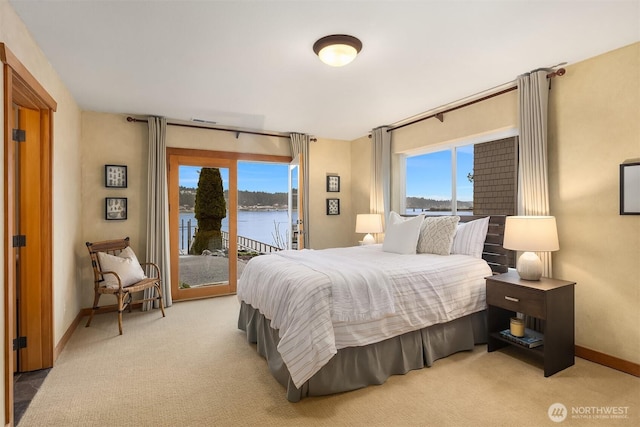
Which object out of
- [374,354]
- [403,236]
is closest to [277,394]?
[374,354]

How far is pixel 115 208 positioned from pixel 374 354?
3.74m

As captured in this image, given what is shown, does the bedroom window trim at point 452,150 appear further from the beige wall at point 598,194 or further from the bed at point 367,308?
the bed at point 367,308

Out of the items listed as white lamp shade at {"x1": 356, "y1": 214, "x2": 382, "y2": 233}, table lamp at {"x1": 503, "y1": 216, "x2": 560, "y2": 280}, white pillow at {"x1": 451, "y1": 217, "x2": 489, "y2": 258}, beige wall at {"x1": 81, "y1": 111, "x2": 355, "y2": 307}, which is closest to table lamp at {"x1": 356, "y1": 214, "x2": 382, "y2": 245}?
white lamp shade at {"x1": 356, "y1": 214, "x2": 382, "y2": 233}

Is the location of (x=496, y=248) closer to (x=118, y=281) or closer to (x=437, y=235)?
(x=437, y=235)

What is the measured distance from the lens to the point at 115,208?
170 inches

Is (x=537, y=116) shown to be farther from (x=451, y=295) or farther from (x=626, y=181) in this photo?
(x=451, y=295)

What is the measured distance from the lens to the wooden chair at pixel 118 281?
141 inches

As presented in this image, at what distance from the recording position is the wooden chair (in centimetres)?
359

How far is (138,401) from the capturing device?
227cm

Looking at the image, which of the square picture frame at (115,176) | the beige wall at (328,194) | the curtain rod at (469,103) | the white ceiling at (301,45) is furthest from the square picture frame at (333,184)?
the square picture frame at (115,176)

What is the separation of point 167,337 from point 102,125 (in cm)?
283

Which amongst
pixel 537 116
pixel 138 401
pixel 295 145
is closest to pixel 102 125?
pixel 295 145

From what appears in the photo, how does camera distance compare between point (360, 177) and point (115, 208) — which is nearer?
point (115, 208)

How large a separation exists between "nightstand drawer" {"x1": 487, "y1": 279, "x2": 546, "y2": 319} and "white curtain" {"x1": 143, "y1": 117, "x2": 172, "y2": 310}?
389 cm
